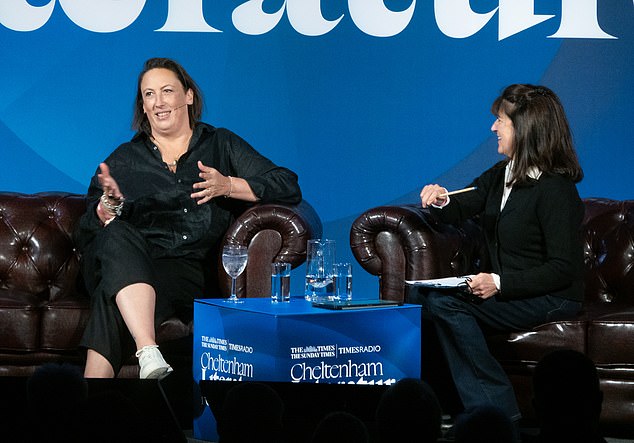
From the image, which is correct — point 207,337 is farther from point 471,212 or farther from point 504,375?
point 471,212

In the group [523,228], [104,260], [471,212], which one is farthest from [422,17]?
[104,260]

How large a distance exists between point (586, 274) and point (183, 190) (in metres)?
1.79

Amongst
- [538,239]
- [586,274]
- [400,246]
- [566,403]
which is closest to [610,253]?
[586,274]

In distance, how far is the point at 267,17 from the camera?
5.17 meters

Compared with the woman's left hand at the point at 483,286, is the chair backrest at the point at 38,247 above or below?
above

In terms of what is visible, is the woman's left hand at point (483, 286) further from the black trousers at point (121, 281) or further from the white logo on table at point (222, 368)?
the black trousers at point (121, 281)

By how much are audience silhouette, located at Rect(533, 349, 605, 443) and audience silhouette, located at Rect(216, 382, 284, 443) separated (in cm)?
41

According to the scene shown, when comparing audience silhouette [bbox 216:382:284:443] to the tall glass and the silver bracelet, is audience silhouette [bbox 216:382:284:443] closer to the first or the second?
the tall glass

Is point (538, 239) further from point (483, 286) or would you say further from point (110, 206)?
point (110, 206)

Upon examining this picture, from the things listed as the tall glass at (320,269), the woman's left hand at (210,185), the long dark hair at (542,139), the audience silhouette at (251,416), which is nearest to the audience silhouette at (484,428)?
the audience silhouette at (251,416)

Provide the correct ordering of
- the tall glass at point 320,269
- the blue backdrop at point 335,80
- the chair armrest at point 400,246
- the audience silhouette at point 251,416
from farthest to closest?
the blue backdrop at point 335,80 → the chair armrest at point 400,246 → the tall glass at point 320,269 → the audience silhouette at point 251,416

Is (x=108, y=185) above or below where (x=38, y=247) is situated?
above

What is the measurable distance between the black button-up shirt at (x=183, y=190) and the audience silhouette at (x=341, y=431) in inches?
103

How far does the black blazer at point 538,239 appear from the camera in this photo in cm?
348
